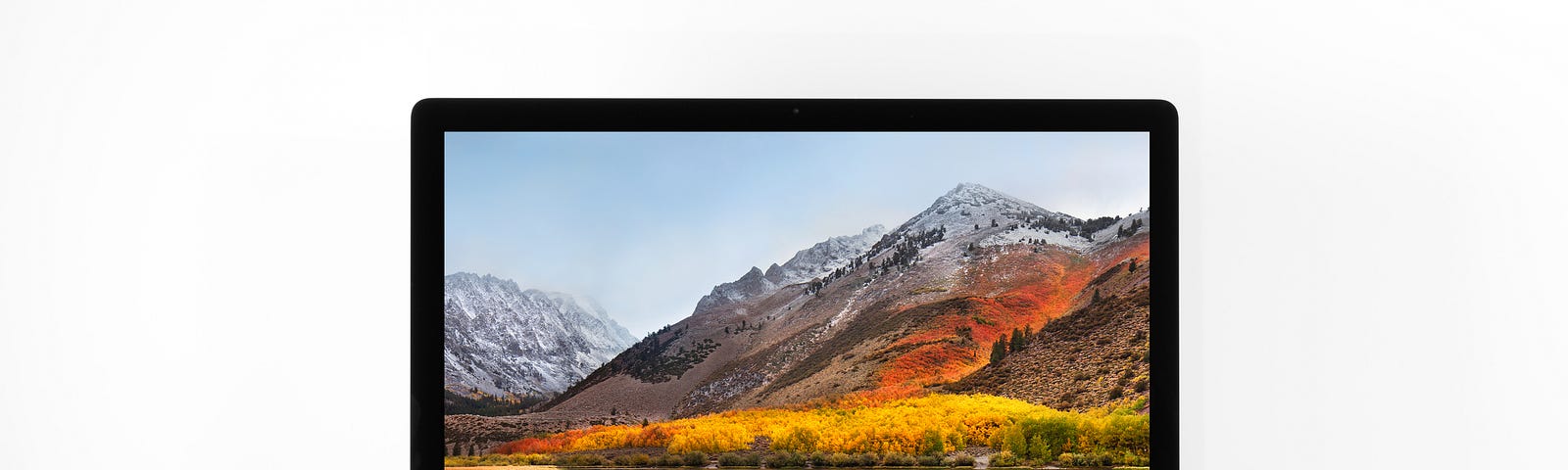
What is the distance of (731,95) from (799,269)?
489 mm

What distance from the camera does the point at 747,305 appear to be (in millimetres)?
1723

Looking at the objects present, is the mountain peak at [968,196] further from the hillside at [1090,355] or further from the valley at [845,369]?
the hillside at [1090,355]

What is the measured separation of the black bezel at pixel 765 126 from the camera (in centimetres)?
172

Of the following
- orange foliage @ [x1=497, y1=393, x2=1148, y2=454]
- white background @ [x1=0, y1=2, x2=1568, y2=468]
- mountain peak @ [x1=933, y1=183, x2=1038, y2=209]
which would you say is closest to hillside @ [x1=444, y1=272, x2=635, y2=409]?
orange foliage @ [x1=497, y1=393, x2=1148, y2=454]

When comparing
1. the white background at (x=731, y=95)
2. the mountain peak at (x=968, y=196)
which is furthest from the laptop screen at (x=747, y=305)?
the white background at (x=731, y=95)

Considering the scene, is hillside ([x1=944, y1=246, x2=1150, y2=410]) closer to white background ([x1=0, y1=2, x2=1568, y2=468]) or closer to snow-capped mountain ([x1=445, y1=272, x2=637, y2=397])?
white background ([x1=0, y1=2, x2=1568, y2=468])

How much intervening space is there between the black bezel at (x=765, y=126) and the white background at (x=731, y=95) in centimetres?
29

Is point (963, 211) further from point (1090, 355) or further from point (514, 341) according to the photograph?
point (514, 341)

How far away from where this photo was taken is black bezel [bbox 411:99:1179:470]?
1.72 m

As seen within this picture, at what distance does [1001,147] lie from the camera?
1.76 metres
